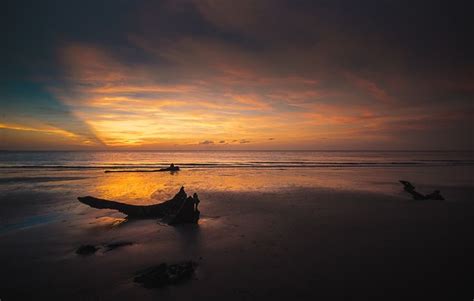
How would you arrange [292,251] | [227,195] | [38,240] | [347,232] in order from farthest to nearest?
1. [227,195]
2. [347,232]
3. [38,240]
4. [292,251]

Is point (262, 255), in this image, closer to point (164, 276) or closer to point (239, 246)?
point (239, 246)

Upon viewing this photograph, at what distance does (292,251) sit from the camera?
288 inches

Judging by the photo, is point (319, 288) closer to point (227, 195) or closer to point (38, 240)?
point (38, 240)

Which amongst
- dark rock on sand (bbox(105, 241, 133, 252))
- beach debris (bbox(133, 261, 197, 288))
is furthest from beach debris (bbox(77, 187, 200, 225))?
beach debris (bbox(133, 261, 197, 288))

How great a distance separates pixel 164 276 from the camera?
5465 mm

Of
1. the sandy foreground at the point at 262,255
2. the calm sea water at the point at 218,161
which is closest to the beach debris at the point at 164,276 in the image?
the sandy foreground at the point at 262,255

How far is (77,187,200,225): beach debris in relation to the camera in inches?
409

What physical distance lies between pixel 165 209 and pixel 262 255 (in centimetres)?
621

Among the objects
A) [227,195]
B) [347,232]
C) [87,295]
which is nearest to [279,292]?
[87,295]

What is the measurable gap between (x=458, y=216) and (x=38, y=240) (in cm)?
1671

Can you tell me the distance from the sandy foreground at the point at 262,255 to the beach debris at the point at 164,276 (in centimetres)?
17

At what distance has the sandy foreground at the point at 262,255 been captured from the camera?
5.24 meters

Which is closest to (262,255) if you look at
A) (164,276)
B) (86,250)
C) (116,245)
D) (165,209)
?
(164,276)

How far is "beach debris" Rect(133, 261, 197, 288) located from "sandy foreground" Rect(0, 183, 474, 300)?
0.57 feet
